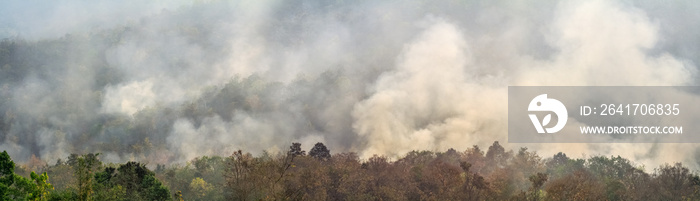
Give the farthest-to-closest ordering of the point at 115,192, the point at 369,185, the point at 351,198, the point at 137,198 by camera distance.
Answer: the point at 369,185, the point at 351,198, the point at 137,198, the point at 115,192

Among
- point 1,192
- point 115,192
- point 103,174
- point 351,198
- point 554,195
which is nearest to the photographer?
point 1,192

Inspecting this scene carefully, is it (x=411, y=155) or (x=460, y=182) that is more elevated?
(x=411, y=155)

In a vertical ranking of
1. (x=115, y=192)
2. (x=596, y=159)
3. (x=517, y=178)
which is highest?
(x=596, y=159)

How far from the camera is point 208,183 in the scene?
12038 cm

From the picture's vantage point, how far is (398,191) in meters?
90.2

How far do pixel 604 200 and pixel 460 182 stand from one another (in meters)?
19.3

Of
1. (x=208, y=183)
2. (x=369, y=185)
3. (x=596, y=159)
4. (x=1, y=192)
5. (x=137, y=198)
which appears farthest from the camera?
(x=596, y=159)

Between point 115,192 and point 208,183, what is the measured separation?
58045mm

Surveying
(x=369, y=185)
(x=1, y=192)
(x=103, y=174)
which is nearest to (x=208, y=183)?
(x=369, y=185)

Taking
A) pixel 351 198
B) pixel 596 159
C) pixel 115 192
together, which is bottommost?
pixel 115 192

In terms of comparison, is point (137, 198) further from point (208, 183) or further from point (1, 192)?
point (208, 183)

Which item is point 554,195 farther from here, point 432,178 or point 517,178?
point 517,178

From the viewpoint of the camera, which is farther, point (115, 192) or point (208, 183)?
point (208, 183)

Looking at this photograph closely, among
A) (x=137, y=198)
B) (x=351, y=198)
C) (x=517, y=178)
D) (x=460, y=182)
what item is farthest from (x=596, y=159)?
(x=137, y=198)
